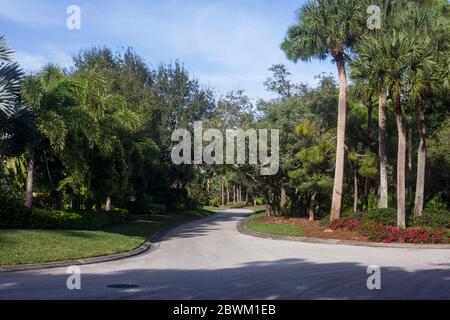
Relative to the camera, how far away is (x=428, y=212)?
26562 mm

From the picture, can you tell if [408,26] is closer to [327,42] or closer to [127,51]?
[327,42]

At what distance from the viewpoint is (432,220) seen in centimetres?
2509

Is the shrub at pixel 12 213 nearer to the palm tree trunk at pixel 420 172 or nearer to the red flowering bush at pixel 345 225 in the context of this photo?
the red flowering bush at pixel 345 225

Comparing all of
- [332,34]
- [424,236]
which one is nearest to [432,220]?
[424,236]

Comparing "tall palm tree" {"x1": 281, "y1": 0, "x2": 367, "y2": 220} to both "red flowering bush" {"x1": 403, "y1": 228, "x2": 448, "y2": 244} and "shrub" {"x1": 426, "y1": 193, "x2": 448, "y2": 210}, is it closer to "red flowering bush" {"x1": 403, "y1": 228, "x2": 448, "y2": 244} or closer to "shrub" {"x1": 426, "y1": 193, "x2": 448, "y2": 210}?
"red flowering bush" {"x1": 403, "y1": 228, "x2": 448, "y2": 244}

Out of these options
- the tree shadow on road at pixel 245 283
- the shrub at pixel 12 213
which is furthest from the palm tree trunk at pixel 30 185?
the tree shadow on road at pixel 245 283

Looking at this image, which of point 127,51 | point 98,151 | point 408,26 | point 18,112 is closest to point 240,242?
point 98,151

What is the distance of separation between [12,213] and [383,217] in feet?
55.9

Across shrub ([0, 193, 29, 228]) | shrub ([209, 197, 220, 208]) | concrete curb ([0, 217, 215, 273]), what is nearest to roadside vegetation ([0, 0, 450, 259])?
shrub ([0, 193, 29, 228])

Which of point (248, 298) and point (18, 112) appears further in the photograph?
point (18, 112)

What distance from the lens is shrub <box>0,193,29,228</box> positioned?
20.2m

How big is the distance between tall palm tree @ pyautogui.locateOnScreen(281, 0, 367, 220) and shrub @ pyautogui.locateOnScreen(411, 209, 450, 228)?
14.2ft

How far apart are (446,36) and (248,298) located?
2083 centimetres

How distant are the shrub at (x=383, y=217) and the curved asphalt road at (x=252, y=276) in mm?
4675
